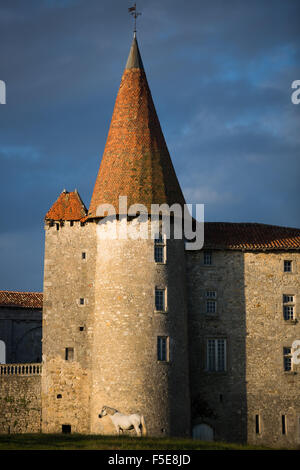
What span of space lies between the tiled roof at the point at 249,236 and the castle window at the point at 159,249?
14.7ft

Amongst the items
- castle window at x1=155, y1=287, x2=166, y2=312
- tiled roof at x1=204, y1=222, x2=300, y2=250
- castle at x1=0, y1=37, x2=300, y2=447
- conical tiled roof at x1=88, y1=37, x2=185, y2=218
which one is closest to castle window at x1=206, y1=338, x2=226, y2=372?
castle at x1=0, y1=37, x2=300, y2=447

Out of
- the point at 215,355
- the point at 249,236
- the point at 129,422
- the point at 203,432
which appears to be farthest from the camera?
the point at 249,236

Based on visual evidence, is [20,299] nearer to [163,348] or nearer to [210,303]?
[210,303]

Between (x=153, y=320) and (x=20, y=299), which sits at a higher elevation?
(x=20, y=299)

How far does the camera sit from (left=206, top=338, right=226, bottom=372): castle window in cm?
4531

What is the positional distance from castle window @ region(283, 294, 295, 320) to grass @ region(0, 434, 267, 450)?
11.5 meters

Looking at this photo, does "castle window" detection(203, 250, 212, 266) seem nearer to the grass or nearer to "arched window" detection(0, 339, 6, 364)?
the grass

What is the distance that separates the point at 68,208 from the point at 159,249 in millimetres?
6629

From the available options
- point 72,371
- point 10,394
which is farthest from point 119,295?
point 10,394

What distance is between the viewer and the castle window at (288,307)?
46406 millimetres

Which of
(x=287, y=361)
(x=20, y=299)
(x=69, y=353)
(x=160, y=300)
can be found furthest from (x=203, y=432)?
(x=20, y=299)

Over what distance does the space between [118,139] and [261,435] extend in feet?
63.6

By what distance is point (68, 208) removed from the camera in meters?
45.4

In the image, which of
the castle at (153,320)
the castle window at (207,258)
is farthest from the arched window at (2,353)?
the castle window at (207,258)
